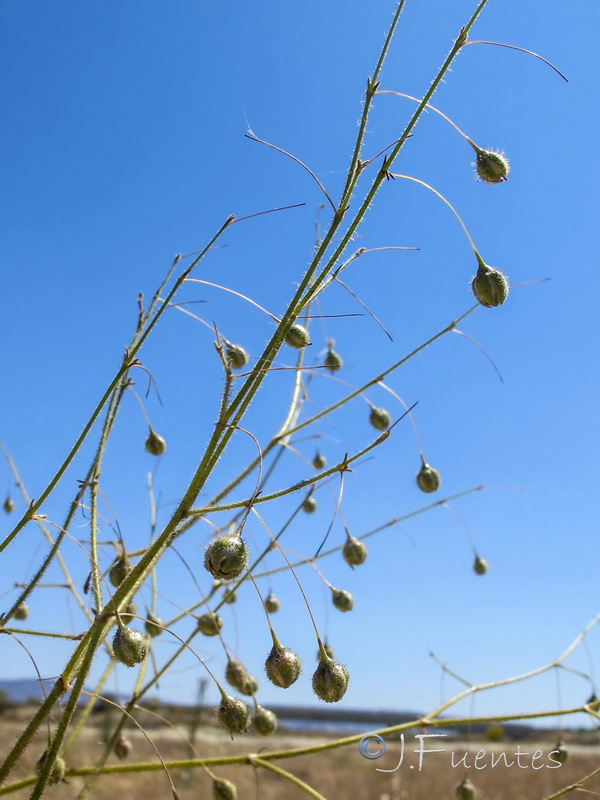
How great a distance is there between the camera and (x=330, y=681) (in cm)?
145

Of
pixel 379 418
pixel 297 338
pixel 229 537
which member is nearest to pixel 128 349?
pixel 297 338

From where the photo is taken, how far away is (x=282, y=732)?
30797 mm

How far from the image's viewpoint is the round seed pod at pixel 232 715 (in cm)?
149

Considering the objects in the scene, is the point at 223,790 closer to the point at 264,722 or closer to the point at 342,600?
the point at 264,722

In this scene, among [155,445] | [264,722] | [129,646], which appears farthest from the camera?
[155,445]

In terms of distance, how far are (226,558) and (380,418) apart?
4.30ft

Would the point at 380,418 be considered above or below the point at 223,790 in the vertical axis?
above

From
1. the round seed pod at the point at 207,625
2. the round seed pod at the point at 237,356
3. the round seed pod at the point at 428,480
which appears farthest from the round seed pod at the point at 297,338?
the round seed pod at the point at 428,480

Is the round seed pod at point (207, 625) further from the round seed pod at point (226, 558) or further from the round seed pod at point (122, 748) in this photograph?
the round seed pod at point (226, 558)

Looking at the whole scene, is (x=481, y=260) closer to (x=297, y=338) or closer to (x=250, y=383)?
(x=297, y=338)

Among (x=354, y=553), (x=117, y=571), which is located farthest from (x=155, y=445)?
(x=354, y=553)

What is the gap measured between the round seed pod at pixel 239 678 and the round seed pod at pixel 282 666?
0.41 meters

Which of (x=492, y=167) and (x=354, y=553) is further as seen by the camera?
(x=354, y=553)

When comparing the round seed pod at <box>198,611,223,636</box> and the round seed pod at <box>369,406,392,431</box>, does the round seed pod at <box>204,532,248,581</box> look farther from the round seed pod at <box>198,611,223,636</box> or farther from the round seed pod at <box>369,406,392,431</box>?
the round seed pod at <box>369,406,392,431</box>
